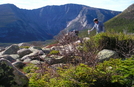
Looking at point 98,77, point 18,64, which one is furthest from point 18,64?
point 98,77

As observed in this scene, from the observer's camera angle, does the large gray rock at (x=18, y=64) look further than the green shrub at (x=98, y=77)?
Yes

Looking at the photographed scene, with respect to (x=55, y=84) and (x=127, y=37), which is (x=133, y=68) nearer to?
(x=55, y=84)

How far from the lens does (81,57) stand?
554 cm

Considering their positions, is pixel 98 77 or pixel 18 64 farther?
pixel 18 64

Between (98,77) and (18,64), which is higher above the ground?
(98,77)

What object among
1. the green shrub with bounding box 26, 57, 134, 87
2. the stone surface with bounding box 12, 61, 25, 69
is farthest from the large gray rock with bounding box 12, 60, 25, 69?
the green shrub with bounding box 26, 57, 134, 87

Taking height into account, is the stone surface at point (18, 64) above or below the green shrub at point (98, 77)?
below

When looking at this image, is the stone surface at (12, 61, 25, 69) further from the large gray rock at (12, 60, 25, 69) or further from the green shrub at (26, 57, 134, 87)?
the green shrub at (26, 57, 134, 87)

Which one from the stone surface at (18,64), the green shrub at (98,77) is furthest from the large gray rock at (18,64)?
the green shrub at (98,77)

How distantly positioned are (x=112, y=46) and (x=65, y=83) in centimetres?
560

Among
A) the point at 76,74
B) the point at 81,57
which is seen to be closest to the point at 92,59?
the point at 81,57

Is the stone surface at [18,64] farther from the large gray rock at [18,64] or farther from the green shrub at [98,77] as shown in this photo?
the green shrub at [98,77]

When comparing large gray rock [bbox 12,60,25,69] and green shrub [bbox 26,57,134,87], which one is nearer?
green shrub [bbox 26,57,134,87]

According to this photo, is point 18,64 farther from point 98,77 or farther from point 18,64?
point 98,77
